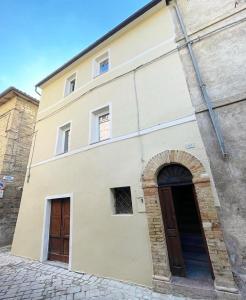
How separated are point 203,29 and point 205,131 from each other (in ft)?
11.0

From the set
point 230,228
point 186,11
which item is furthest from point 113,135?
point 186,11

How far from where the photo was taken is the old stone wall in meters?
3.52

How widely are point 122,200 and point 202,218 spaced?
7.27 feet

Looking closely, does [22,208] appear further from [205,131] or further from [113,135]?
[205,131]

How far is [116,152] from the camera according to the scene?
545 centimetres

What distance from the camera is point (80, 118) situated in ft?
23.0

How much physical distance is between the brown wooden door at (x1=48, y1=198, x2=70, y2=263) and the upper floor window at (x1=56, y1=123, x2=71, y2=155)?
2136 mm

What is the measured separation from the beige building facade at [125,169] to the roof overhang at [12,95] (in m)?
3.37

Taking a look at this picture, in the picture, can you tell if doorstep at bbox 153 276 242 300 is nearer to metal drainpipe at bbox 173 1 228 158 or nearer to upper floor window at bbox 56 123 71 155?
metal drainpipe at bbox 173 1 228 158

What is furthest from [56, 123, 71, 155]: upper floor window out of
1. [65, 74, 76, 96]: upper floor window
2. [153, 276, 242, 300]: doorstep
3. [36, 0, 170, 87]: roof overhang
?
[153, 276, 242, 300]: doorstep

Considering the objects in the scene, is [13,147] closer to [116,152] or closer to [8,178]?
[8,178]

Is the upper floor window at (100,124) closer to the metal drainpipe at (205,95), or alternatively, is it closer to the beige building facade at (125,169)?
the beige building facade at (125,169)

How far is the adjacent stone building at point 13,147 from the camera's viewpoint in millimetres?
8570

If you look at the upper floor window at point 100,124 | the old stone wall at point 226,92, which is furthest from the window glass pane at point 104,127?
the old stone wall at point 226,92
